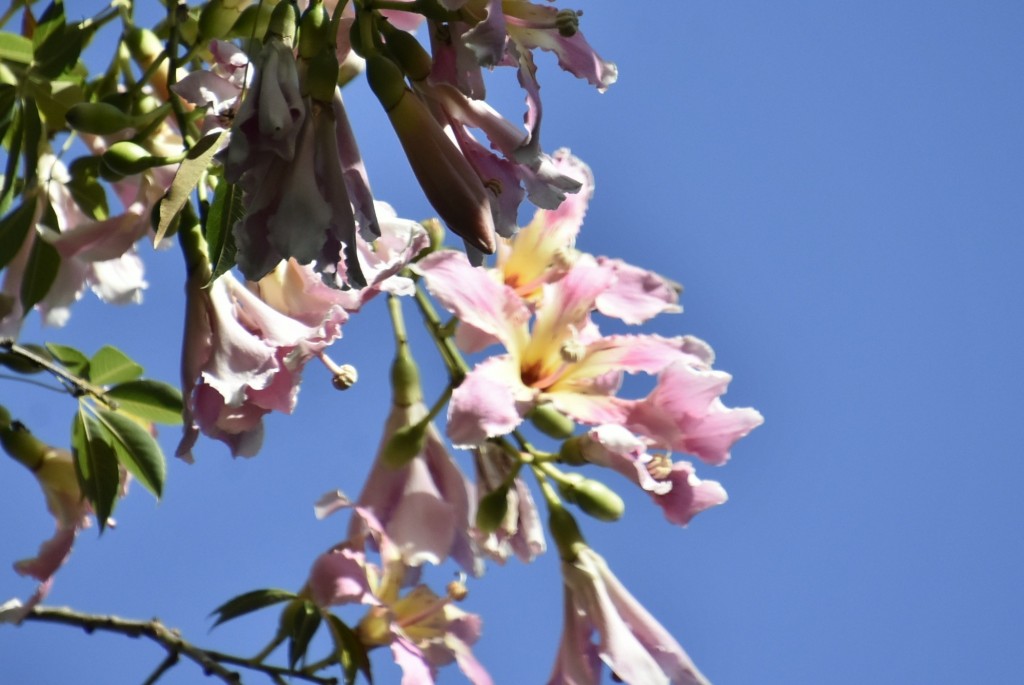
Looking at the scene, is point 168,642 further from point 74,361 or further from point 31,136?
point 31,136

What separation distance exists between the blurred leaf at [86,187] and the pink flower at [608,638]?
53cm

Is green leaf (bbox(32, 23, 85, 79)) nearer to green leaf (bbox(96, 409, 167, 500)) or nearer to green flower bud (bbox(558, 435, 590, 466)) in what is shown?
green leaf (bbox(96, 409, 167, 500))

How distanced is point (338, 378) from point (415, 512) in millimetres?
160

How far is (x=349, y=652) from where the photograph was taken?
3.54 feet

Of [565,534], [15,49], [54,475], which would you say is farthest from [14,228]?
[565,534]

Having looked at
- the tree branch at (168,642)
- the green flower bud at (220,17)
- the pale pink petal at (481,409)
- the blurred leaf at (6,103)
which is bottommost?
the tree branch at (168,642)

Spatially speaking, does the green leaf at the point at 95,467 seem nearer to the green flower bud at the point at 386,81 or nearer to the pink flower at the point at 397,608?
the pink flower at the point at 397,608

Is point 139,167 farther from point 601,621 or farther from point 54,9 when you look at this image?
point 601,621

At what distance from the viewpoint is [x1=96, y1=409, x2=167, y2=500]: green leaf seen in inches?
39.3

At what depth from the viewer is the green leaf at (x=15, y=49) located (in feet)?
2.92

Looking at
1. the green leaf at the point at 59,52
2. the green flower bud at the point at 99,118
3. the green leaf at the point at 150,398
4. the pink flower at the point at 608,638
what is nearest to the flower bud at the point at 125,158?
the green flower bud at the point at 99,118

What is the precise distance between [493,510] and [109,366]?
1.26ft

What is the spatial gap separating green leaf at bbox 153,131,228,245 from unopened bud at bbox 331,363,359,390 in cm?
32

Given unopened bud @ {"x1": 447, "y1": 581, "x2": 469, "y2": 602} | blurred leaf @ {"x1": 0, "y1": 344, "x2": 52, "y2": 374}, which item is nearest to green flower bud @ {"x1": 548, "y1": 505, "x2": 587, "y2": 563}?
unopened bud @ {"x1": 447, "y1": 581, "x2": 469, "y2": 602}
